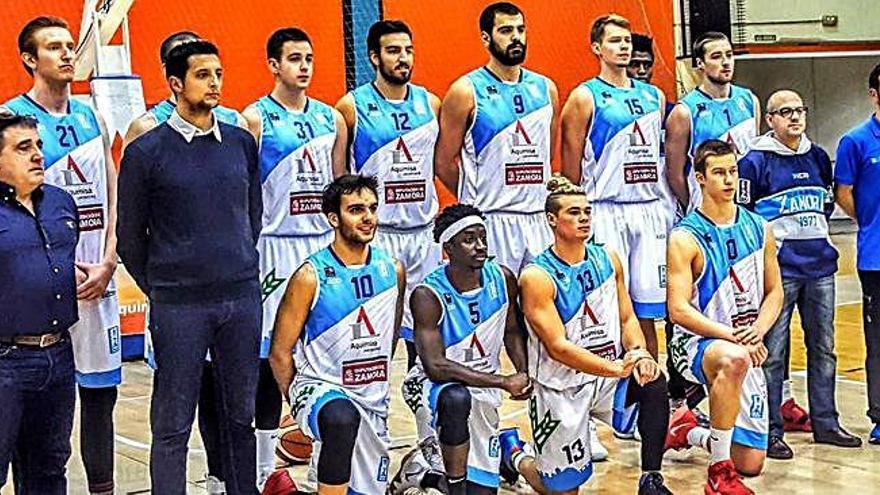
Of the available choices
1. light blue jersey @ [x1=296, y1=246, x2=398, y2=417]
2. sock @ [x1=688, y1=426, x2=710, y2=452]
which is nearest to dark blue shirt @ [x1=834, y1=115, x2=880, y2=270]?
sock @ [x1=688, y1=426, x2=710, y2=452]

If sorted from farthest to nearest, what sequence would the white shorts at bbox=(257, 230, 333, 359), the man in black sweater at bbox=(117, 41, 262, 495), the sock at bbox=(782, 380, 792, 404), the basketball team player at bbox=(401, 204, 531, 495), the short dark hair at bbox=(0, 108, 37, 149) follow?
the sock at bbox=(782, 380, 792, 404)
the white shorts at bbox=(257, 230, 333, 359)
the basketball team player at bbox=(401, 204, 531, 495)
the man in black sweater at bbox=(117, 41, 262, 495)
the short dark hair at bbox=(0, 108, 37, 149)

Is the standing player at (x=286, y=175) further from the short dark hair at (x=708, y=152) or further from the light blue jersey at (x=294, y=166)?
the short dark hair at (x=708, y=152)

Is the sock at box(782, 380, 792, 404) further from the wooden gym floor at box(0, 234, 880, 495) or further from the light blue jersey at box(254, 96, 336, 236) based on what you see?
the light blue jersey at box(254, 96, 336, 236)

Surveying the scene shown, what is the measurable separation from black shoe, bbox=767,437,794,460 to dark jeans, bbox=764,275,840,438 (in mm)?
57

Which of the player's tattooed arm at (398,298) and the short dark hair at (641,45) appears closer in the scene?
the player's tattooed arm at (398,298)

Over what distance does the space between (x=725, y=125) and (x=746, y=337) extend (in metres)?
1.37

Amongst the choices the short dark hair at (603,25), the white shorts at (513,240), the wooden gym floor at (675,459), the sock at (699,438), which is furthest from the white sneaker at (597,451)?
the short dark hair at (603,25)

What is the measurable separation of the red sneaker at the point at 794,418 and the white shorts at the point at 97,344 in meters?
3.12

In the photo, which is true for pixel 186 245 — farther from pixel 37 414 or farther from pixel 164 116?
pixel 164 116

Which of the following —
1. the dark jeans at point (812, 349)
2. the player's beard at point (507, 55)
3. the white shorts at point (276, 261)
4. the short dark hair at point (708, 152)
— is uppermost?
the player's beard at point (507, 55)

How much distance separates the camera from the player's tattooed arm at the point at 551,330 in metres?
4.79

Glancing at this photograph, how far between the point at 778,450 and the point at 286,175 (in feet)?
8.04

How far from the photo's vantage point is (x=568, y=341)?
4844 millimetres

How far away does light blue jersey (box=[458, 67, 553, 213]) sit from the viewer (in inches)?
218
